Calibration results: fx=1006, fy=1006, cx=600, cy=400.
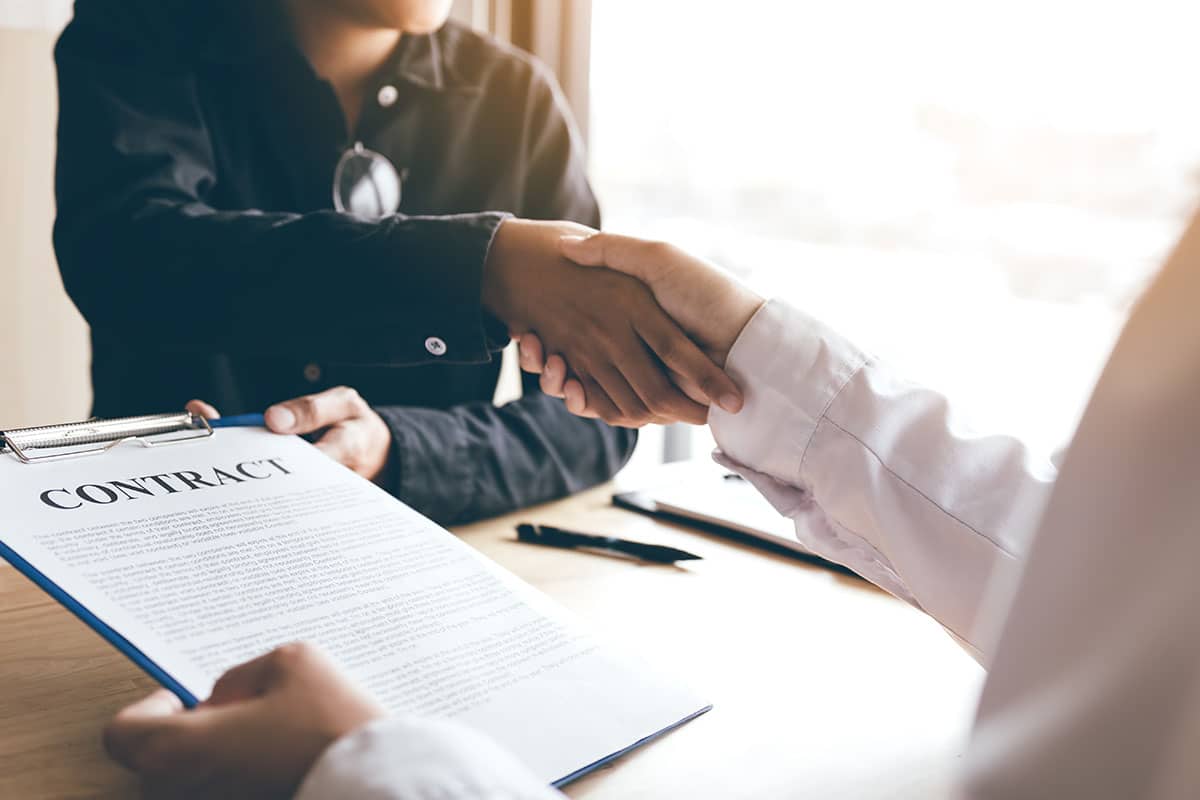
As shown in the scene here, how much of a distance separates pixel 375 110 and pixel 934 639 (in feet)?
3.10

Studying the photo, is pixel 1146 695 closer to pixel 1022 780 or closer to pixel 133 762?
pixel 1022 780

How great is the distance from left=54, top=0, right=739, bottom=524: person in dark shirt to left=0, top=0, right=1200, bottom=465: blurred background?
38 centimetres

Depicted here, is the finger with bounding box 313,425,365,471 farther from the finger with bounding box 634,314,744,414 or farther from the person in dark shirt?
the finger with bounding box 634,314,744,414

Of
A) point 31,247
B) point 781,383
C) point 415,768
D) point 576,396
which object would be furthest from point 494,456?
point 31,247

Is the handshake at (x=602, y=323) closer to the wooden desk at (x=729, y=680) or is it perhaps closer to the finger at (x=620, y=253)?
the finger at (x=620, y=253)

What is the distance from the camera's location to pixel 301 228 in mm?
832

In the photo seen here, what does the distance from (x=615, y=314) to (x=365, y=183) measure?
0.59 m

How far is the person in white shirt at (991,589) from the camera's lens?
10.2 inches

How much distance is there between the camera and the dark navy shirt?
2.71 feet

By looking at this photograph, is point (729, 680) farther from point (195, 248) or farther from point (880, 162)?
point (880, 162)

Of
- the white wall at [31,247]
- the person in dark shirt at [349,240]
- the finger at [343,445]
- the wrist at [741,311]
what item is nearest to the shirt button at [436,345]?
the person in dark shirt at [349,240]

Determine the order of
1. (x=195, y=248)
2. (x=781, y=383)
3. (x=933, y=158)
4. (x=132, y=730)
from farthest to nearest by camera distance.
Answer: (x=933, y=158) < (x=195, y=248) < (x=781, y=383) < (x=132, y=730)

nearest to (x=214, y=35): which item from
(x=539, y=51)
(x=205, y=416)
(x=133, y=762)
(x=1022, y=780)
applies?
(x=205, y=416)

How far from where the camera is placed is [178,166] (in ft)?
3.48
